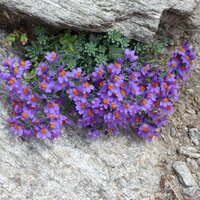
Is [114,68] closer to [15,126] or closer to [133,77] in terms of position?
[133,77]

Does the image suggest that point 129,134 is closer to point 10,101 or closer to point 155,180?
point 155,180

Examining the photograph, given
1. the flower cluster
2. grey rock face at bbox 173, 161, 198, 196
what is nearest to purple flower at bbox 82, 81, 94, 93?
the flower cluster

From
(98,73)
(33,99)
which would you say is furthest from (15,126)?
(98,73)

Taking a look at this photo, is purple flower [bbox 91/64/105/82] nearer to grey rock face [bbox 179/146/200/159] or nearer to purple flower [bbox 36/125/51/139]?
purple flower [bbox 36/125/51/139]

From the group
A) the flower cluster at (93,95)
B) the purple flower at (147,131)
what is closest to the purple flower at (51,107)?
the flower cluster at (93,95)

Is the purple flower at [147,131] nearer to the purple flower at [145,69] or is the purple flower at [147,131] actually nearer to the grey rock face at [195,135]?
the purple flower at [145,69]

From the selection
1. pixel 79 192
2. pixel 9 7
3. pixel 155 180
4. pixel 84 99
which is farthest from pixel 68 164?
pixel 9 7
